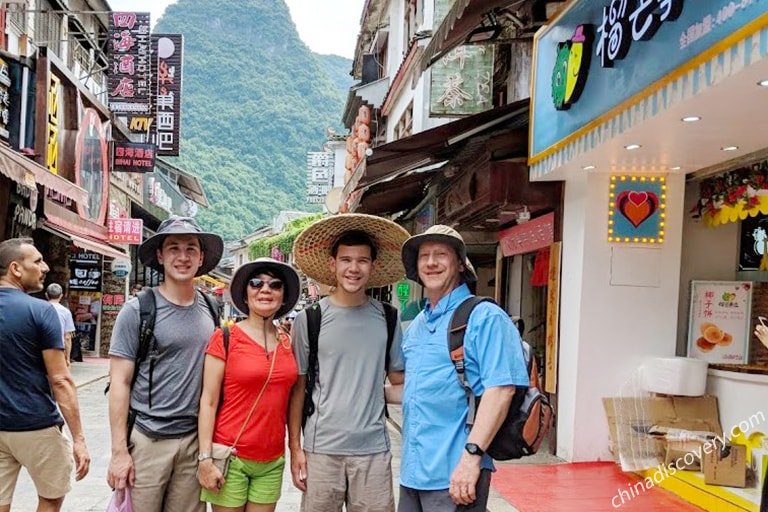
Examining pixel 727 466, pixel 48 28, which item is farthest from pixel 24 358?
pixel 48 28

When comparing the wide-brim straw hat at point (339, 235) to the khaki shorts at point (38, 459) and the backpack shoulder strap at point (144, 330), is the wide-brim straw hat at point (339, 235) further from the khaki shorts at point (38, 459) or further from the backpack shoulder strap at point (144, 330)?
the khaki shorts at point (38, 459)

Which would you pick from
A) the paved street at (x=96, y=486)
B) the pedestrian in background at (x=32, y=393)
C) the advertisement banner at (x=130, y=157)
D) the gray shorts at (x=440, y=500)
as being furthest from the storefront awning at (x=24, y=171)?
the advertisement banner at (x=130, y=157)

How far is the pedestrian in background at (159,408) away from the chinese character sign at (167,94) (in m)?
17.0

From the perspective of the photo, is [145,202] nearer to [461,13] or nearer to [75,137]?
[75,137]

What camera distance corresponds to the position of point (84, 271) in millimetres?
18719

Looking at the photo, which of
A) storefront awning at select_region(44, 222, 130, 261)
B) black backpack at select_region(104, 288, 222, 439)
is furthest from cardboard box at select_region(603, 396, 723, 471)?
storefront awning at select_region(44, 222, 130, 261)

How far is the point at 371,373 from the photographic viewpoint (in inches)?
128

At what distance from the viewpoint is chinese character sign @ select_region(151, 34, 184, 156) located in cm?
1931

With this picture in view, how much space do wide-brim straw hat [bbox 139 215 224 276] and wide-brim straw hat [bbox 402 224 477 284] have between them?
0.95 meters

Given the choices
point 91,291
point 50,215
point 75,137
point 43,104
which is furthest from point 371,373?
point 91,291

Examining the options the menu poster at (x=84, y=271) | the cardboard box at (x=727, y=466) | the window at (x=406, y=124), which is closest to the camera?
the cardboard box at (x=727, y=466)

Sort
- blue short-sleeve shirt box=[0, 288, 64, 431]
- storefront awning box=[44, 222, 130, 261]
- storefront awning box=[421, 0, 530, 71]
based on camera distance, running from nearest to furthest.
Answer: blue short-sleeve shirt box=[0, 288, 64, 431], storefront awning box=[421, 0, 530, 71], storefront awning box=[44, 222, 130, 261]

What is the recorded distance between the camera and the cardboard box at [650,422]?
606 cm

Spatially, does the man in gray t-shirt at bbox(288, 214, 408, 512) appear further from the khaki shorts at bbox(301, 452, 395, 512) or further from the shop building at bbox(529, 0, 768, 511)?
the shop building at bbox(529, 0, 768, 511)
